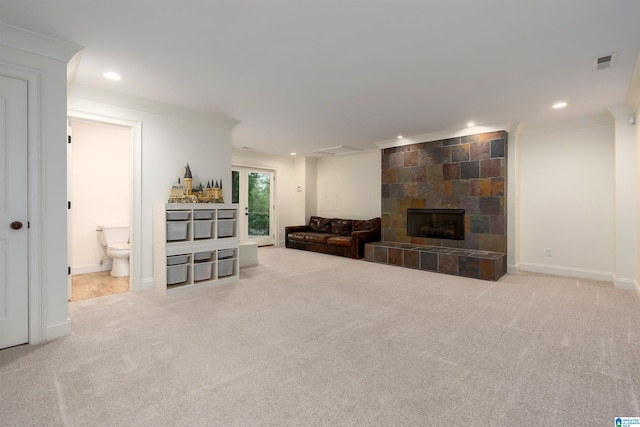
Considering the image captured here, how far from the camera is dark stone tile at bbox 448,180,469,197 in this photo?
543cm

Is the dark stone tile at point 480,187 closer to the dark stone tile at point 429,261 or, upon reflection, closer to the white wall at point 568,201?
the white wall at point 568,201

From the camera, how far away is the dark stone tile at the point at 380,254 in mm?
5801

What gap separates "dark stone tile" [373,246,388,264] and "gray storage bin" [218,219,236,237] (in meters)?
2.80

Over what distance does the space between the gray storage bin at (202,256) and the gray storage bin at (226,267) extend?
0.55ft

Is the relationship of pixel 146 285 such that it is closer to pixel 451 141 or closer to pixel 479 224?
pixel 479 224

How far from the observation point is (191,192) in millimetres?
4195

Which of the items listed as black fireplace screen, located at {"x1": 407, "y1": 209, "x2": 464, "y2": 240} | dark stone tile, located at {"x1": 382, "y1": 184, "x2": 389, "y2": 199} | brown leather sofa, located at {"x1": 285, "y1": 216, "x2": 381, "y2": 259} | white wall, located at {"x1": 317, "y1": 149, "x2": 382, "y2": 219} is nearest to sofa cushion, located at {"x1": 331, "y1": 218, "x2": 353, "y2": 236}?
brown leather sofa, located at {"x1": 285, "y1": 216, "x2": 381, "y2": 259}

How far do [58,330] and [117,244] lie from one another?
2.60 metres

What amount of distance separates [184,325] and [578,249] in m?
5.70

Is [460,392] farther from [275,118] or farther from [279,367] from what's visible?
[275,118]

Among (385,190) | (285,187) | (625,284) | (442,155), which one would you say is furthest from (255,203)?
(625,284)

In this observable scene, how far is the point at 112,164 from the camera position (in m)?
5.25

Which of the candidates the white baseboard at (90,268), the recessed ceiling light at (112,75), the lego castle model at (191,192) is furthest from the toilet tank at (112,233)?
the recessed ceiling light at (112,75)

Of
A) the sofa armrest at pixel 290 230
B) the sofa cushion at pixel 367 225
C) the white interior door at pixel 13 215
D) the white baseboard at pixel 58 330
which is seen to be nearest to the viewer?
the white interior door at pixel 13 215
